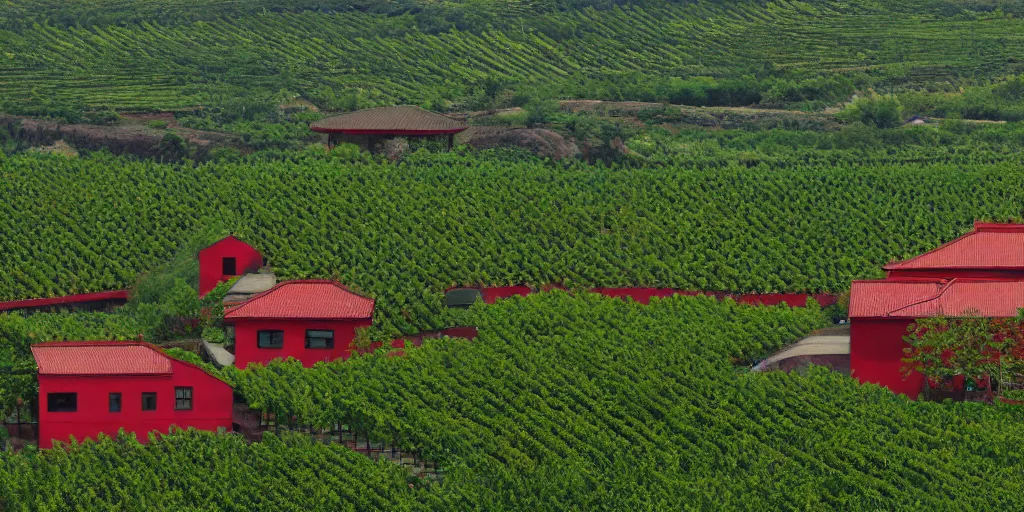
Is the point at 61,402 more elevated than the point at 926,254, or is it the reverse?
the point at 926,254

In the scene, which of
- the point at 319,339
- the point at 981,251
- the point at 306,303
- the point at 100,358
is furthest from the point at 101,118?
the point at 981,251

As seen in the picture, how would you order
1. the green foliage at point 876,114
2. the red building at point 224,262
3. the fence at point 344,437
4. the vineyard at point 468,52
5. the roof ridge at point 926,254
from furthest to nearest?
the vineyard at point 468,52, the green foliage at point 876,114, the red building at point 224,262, the roof ridge at point 926,254, the fence at point 344,437

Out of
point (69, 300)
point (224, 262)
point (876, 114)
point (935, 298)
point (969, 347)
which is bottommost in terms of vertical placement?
point (69, 300)

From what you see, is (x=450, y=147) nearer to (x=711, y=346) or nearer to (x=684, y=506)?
(x=711, y=346)

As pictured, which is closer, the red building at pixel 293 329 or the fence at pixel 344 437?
the fence at pixel 344 437

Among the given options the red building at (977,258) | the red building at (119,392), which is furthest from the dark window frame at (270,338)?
the red building at (977,258)

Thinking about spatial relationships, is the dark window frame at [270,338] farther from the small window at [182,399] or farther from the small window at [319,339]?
the small window at [182,399]

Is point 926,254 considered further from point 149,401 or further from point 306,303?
point 149,401
